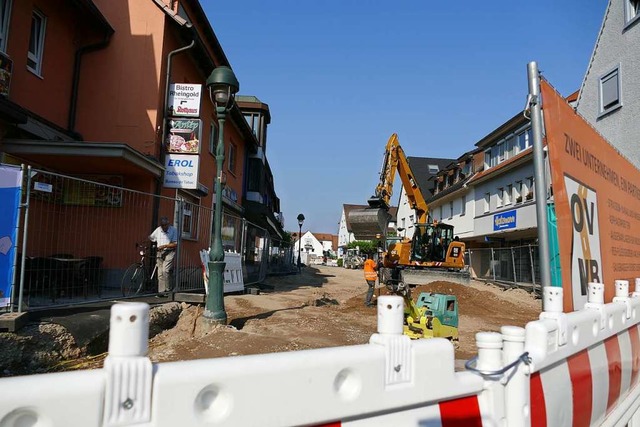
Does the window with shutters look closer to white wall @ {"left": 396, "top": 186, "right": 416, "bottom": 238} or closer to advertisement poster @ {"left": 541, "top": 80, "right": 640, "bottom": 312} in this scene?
advertisement poster @ {"left": 541, "top": 80, "right": 640, "bottom": 312}

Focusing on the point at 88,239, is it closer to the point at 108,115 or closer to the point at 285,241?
the point at 108,115

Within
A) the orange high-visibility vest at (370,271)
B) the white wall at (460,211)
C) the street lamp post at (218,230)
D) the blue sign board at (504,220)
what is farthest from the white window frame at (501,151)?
the street lamp post at (218,230)

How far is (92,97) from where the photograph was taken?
11258 millimetres

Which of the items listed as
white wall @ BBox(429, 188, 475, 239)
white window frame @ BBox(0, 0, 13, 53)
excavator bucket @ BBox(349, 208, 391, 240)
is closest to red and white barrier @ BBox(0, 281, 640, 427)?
white window frame @ BBox(0, 0, 13, 53)

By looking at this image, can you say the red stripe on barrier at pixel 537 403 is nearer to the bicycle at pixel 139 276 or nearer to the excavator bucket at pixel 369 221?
the bicycle at pixel 139 276

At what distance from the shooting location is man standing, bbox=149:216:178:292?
916cm

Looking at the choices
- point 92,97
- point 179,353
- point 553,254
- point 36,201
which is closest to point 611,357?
point 553,254

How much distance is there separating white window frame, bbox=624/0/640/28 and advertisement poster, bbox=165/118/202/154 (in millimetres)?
12528

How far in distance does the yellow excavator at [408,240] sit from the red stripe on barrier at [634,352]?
10383 millimetres

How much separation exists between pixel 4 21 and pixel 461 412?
10186 millimetres

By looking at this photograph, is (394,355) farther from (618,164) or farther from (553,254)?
(618,164)

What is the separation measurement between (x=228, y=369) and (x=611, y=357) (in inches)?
119

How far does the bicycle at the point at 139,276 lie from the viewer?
28.0 feet

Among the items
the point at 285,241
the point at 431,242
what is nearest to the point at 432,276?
the point at 431,242
